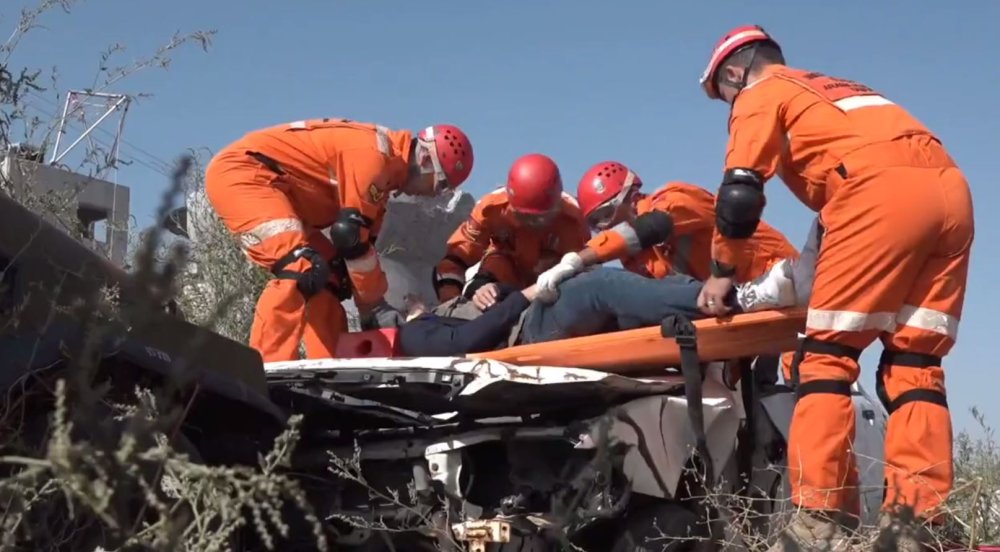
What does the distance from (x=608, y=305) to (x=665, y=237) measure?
4.56 feet

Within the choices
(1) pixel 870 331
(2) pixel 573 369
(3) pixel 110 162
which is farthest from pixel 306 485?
(1) pixel 870 331

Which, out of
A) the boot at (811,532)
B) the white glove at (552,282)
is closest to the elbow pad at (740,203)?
→ the white glove at (552,282)

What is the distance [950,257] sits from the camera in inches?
160

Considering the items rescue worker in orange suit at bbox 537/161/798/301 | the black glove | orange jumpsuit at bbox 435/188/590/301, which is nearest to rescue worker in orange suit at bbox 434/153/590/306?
orange jumpsuit at bbox 435/188/590/301

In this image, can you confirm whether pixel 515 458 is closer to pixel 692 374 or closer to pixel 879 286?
pixel 692 374

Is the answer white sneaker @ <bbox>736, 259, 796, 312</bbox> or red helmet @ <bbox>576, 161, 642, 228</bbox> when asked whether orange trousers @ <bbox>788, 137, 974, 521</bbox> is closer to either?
white sneaker @ <bbox>736, 259, 796, 312</bbox>

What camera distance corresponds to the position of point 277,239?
555 cm

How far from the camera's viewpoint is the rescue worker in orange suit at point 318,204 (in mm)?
5500

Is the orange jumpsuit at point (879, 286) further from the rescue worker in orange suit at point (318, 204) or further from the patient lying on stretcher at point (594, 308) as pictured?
the rescue worker in orange suit at point (318, 204)

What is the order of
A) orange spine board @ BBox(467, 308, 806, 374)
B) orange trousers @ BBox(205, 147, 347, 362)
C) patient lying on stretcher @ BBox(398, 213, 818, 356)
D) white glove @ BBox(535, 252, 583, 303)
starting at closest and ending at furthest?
orange spine board @ BBox(467, 308, 806, 374) < patient lying on stretcher @ BBox(398, 213, 818, 356) < white glove @ BBox(535, 252, 583, 303) < orange trousers @ BBox(205, 147, 347, 362)

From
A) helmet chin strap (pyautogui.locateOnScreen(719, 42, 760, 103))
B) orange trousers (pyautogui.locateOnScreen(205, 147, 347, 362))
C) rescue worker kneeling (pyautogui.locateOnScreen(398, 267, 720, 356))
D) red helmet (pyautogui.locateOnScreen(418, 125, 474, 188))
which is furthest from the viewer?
red helmet (pyautogui.locateOnScreen(418, 125, 474, 188))

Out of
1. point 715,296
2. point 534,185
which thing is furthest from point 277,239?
point 715,296

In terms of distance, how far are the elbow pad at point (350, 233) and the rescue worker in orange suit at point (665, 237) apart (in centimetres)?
101

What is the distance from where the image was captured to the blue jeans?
4.20 meters
